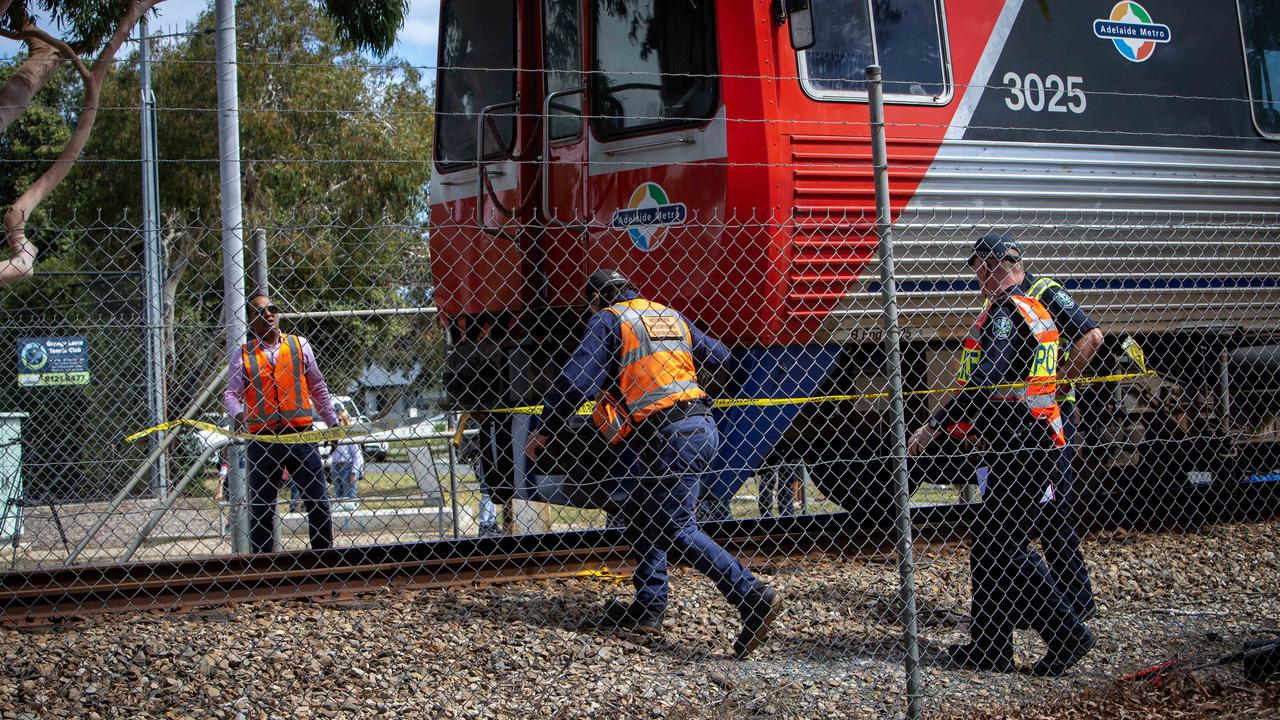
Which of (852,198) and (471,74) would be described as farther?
(471,74)

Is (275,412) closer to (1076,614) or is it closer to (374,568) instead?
(374,568)

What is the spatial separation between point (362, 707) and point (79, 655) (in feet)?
4.09

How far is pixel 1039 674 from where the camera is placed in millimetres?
5102

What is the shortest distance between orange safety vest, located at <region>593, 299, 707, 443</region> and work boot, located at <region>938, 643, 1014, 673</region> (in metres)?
1.57

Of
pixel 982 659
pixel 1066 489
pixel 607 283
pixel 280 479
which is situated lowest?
pixel 982 659

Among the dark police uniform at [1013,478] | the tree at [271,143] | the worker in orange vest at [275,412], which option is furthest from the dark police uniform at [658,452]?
the tree at [271,143]

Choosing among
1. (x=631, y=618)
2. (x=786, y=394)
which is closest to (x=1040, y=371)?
(x=786, y=394)

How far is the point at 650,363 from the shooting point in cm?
532

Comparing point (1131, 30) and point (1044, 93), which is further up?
point (1131, 30)

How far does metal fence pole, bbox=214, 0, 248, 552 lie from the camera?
23.9 feet

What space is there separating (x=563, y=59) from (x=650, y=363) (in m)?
2.73

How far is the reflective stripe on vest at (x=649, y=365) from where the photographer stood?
17.4 ft

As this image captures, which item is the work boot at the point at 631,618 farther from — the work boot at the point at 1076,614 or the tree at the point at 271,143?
the tree at the point at 271,143

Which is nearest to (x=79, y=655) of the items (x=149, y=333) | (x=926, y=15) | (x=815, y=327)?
(x=815, y=327)
